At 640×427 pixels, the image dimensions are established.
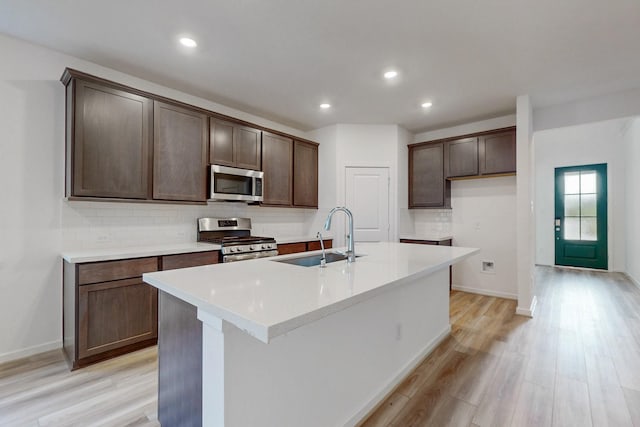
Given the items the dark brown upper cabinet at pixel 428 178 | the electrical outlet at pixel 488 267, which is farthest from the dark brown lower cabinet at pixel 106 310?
the electrical outlet at pixel 488 267

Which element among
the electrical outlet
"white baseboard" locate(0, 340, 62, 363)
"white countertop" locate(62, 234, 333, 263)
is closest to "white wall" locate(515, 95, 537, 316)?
the electrical outlet

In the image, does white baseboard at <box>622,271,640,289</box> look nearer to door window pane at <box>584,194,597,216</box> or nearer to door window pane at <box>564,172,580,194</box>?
door window pane at <box>584,194,597,216</box>

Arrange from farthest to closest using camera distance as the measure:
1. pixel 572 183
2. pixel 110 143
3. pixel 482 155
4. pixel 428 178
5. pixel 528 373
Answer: pixel 572 183
pixel 428 178
pixel 482 155
pixel 110 143
pixel 528 373

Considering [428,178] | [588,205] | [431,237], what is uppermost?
[428,178]

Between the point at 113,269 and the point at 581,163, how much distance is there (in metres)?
8.45

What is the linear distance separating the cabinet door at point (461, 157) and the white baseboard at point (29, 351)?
500cm

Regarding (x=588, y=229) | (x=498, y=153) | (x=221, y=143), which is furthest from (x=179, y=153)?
(x=588, y=229)

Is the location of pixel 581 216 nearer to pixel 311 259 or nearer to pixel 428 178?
pixel 428 178

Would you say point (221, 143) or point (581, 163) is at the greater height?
point (581, 163)

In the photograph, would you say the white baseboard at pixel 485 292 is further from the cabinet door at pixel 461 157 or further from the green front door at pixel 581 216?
the green front door at pixel 581 216

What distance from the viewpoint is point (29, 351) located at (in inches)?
96.8

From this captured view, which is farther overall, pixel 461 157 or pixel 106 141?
pixel 461 157

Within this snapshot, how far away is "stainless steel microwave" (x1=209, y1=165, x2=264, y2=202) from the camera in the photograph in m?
3.33

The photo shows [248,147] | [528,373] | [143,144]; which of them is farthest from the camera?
[248,147]
